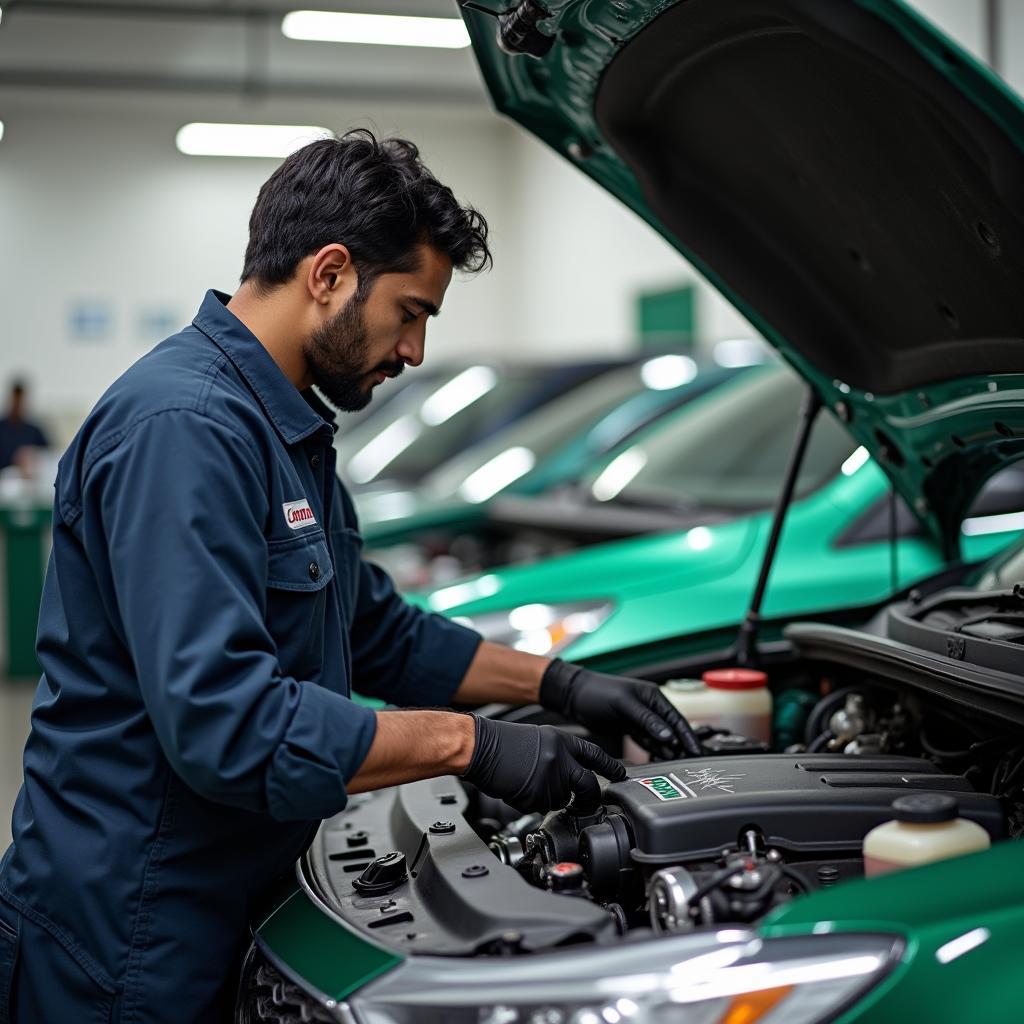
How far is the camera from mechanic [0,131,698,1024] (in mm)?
1329

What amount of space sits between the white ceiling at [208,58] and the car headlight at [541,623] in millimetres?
7206

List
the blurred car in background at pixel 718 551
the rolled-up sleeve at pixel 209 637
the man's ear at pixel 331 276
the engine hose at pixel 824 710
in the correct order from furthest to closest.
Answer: the blurred car in background at pixel 718 551
the engine hose at pixel 824 710
the man's ear at pixel 331 276
the rolled-up sleeve at pixel 209 637

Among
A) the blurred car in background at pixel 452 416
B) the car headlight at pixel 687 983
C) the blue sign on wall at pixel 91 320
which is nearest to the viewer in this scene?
the car headlight at pixel 687 983

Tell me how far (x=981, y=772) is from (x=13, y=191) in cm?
1150

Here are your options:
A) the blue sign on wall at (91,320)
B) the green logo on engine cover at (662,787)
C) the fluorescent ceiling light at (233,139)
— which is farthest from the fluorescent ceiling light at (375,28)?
the green logo on engine cover at (662,787)

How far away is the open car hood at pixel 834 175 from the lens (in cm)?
142

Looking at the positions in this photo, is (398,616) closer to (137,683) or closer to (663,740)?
(663,740)

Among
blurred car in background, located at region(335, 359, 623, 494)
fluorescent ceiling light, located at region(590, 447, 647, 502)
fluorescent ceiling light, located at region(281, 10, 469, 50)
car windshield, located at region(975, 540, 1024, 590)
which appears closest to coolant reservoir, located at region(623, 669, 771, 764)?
car windshield, located at region(975, 540, 1024, 590)

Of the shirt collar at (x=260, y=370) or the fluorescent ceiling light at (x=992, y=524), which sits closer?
the shirt collar at (x=260, y=370)

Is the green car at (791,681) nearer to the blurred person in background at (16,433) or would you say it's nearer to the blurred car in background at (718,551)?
the blurred car in background at (718,551)

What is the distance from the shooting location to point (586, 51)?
176 cm

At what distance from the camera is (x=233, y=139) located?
11.4 m

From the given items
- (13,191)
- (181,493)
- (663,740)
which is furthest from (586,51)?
(13,191)

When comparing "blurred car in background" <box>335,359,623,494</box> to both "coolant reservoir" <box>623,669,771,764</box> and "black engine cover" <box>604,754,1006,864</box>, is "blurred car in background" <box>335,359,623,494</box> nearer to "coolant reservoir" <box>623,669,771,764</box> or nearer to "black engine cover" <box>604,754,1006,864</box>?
"coolant reservoir" <box>623,669,771,764</box>
